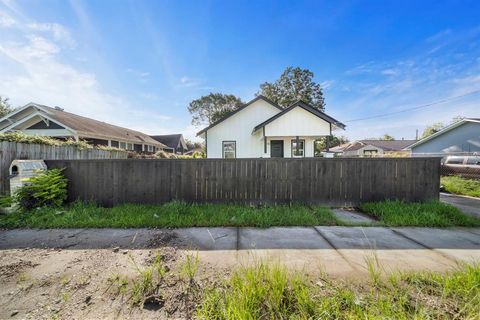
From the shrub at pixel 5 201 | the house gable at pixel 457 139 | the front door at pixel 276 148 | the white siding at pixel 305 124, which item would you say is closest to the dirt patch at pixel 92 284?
the shrub at pixel 5 201

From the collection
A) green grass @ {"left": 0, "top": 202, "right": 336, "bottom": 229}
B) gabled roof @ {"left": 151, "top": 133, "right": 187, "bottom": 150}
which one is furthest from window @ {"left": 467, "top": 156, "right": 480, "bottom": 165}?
gabled roof @ {"left": 151, "top": 133, "right": 187, "bottom": 150}

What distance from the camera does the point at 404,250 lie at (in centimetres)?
297

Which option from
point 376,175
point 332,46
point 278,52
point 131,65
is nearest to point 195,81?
point 131,65

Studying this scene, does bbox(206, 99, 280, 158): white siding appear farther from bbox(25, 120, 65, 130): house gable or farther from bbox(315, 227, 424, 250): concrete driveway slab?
bbox(25, 120, 65, 130): house gable

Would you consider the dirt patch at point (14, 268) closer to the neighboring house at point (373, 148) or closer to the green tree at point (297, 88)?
the green tree at point (297, 88)

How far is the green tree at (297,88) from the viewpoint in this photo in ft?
90.5

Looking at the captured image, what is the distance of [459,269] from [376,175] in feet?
10.8

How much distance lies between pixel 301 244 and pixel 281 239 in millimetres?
348

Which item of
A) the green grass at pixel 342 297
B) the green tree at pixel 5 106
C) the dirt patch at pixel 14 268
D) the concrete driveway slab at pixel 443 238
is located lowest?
the dirt patch at pixel 14 268

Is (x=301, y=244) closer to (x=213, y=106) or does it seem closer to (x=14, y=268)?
(x=14, y=268)

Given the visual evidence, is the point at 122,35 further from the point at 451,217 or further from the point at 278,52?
the point at 451,217

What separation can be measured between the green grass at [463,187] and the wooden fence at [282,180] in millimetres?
3902

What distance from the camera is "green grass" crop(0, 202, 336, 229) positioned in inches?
157

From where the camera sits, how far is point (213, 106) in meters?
34.9
